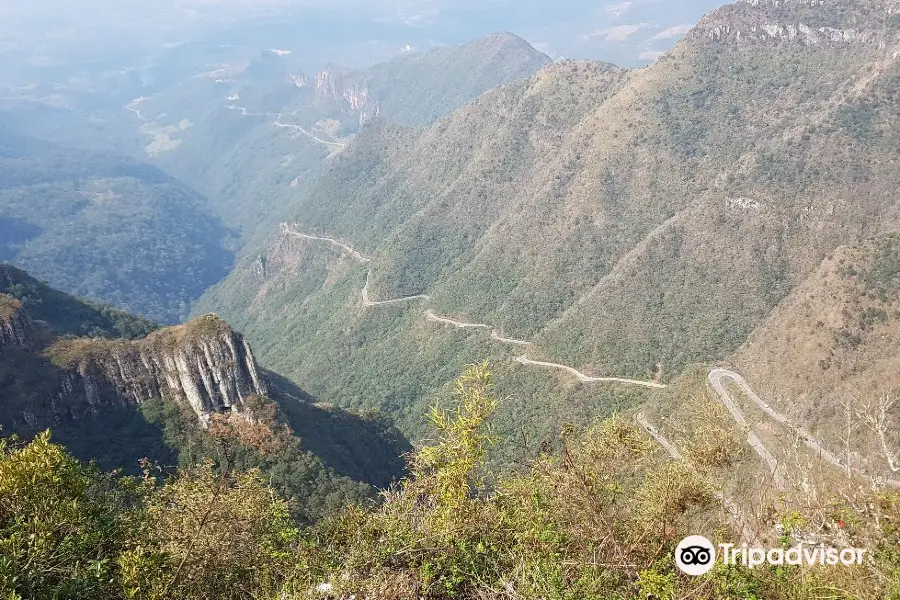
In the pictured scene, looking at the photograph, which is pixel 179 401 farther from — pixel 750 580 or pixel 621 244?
pixel 621 244

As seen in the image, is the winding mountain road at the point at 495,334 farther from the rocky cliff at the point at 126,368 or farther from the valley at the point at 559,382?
the rocky cliff at the point at 126,368

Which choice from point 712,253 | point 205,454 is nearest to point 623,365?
point 712,253

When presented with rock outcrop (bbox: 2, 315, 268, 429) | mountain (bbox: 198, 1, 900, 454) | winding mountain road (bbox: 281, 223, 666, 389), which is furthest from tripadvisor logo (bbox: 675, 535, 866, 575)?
winding mountain road (bbox: 281, 223, 666, 389)

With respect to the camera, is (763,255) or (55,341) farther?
(763,255)

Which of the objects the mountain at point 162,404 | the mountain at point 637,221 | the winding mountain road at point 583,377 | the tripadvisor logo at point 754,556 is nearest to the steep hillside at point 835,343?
the mountain at point 637,221

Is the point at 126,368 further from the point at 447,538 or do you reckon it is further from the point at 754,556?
the point at 754,556

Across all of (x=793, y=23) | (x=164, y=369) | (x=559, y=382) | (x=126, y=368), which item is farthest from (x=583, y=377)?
(x=793, y=23)

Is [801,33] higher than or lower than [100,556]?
higher
